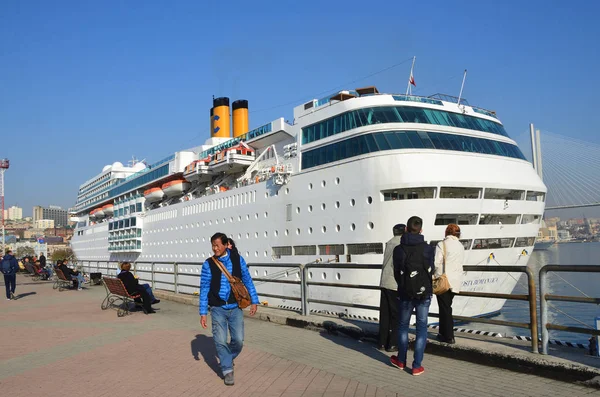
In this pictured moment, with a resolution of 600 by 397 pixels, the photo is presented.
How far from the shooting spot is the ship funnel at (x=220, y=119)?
34.3m

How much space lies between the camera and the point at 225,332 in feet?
18.0

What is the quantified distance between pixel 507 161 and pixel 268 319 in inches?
506

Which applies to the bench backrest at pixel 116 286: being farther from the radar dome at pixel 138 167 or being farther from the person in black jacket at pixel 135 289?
the radar dome at pixel 138 167

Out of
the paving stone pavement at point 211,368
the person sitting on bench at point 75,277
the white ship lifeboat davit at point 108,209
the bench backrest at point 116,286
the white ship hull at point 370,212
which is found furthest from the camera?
the white ship lifeboat davit at point 108,209

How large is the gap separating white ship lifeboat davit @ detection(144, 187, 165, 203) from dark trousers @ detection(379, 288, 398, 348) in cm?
3050

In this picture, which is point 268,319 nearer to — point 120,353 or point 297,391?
point 120,353

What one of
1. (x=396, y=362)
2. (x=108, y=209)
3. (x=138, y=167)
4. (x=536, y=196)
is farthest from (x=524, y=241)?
(x=138, y=167)

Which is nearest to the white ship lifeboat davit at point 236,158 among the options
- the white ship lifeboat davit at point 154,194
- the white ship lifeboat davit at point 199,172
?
the white ship lifeboat davit at point 199,172

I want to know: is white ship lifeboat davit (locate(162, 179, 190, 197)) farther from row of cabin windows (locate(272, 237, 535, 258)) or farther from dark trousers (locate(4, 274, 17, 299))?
dark trousers (locate(4, 274, 17, 299))

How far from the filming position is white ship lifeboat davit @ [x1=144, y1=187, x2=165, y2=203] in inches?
1395

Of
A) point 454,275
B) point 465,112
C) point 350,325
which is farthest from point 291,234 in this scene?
point 454,275

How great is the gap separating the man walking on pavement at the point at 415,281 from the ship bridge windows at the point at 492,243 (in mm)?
11909

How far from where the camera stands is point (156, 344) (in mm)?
7508

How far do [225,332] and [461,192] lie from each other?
42.7 ft
